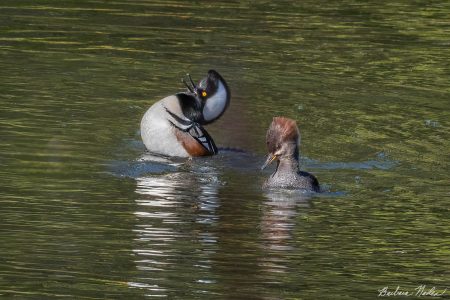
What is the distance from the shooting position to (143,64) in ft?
58.3

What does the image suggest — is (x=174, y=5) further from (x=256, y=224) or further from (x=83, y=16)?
(x=256, y=224)

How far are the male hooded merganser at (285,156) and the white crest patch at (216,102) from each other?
1.59 metres

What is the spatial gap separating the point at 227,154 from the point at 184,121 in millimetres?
554

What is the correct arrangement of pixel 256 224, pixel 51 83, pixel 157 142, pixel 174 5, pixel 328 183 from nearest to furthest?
1. pixel 256 224
2. pixel 328 183
3. pixel 157 142
4. pixel 51 83
5. pixel 174 5

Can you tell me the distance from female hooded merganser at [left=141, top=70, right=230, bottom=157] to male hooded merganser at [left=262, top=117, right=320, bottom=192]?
144 centimetres

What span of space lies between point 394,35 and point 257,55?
113 inches

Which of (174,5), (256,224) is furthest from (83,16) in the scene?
(256,224)

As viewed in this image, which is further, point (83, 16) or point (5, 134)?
point (83, 16)

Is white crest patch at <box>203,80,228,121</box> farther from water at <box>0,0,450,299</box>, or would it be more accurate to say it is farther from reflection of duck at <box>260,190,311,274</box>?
reflection of duck at <box>260,190,311,274</box>

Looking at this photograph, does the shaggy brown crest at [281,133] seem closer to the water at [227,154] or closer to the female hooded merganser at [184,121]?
the water at [227,154]

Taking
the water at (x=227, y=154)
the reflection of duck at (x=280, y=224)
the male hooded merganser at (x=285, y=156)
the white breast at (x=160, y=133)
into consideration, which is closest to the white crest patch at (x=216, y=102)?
the white breast at (x=160, y=133)

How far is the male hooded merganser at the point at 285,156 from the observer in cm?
1255

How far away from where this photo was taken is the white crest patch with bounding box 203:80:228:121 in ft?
46.6

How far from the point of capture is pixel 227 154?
46.2 feet
